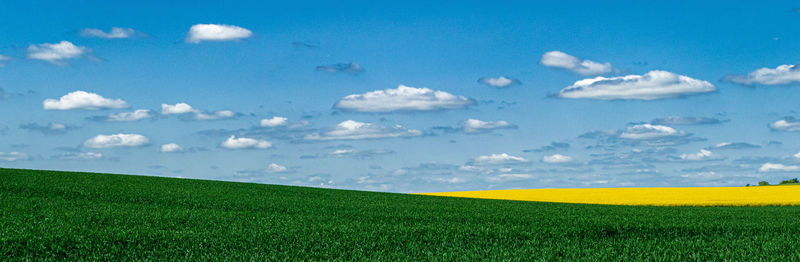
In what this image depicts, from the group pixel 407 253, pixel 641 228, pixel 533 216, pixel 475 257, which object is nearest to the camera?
pixel 475 257

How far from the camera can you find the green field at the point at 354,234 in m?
11.4

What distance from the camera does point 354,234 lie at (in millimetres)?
13930

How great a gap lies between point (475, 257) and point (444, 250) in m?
1.28

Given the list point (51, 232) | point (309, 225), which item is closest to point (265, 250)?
point (309, 225)

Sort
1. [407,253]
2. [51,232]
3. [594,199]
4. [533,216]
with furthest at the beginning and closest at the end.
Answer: [594,199]
[533,216]
[51,232]
[407,253]

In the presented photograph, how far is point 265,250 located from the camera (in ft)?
39.0

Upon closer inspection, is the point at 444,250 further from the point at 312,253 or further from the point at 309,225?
the point at 309,225

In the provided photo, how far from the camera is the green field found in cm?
1140

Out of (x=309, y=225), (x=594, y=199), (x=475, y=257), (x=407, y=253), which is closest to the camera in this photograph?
(x=475, y=257)

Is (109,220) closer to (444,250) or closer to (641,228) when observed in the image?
(444,250)

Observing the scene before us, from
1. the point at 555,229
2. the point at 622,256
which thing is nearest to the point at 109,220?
the point at 555,229

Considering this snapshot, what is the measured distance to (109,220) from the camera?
1588 centimetres

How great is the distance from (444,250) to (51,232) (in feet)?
25.6

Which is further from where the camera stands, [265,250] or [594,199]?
[594,199]
